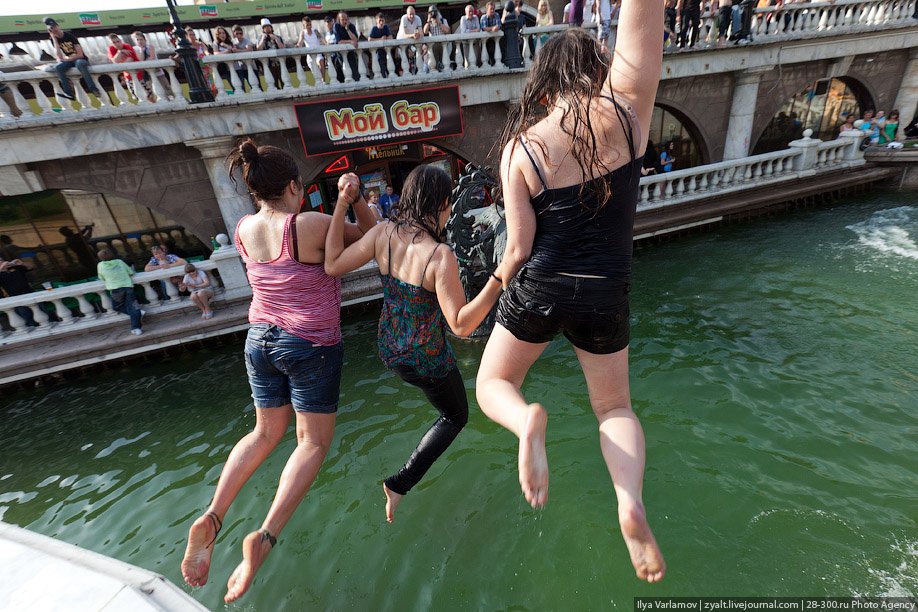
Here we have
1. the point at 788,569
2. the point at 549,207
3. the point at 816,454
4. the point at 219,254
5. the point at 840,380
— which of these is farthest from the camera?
the point at 219,254

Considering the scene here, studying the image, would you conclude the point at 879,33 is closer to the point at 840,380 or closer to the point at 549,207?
the point at 840,380

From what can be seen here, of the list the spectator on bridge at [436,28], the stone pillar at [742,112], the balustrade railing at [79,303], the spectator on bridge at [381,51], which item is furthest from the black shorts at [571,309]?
the stone pillar at [742,112]

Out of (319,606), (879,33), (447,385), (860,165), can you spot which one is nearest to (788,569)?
(447,385)

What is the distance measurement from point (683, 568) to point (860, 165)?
13.5m

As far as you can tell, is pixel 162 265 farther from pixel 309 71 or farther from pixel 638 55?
pixel 638 55

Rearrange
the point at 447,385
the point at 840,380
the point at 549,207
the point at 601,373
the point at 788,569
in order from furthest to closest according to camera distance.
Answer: the point at 840,380, the point at 447,385, the point at 788,569, the point at 601,373, the point at 549,207

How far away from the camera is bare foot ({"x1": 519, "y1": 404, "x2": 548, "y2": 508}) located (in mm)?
1528

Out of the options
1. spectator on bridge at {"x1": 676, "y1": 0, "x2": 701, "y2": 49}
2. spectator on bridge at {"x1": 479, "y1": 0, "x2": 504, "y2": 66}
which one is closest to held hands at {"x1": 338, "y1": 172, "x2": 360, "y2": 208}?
spectator on bridge at {"x1": 479, "y1": 0, "x2": 504, "y2": 66}

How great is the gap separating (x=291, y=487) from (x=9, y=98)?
9254 mm

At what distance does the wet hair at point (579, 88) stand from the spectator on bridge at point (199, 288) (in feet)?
22.5

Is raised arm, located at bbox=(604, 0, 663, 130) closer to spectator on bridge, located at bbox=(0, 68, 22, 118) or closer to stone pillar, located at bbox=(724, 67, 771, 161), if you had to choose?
spectator on bridge, located at bbox=(0, 68, 22, 118)

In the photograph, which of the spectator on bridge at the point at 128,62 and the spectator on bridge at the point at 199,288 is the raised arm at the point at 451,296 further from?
the spectator on bridge at the point at 128,62

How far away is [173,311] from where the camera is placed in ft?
23.2

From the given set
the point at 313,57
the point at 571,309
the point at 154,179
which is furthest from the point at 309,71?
the point at 571,309
